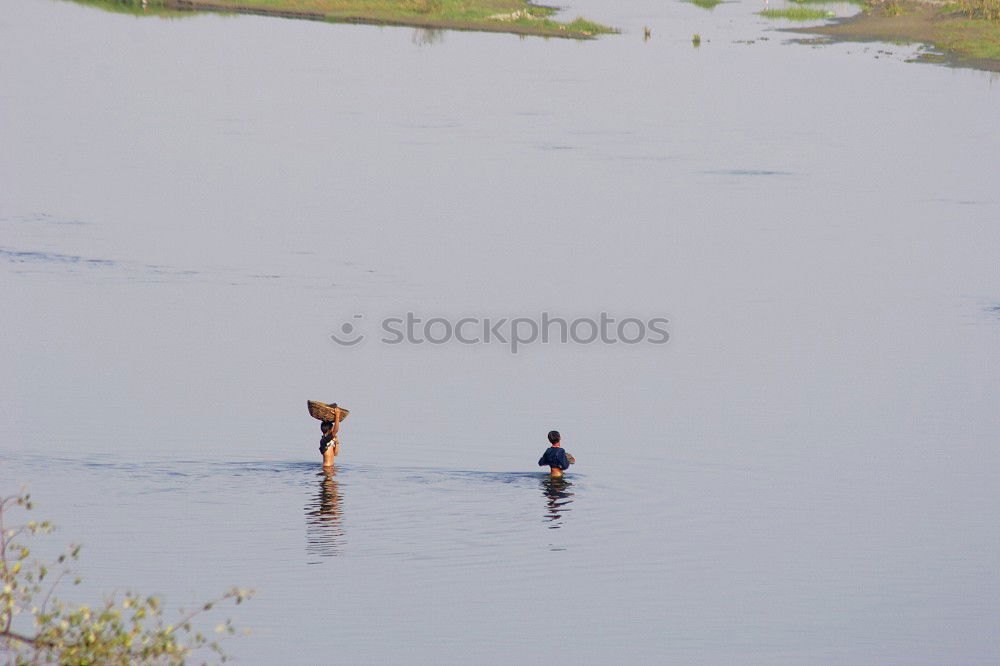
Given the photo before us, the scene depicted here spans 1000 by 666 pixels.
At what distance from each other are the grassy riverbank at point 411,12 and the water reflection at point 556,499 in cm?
5258

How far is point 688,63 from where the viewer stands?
66.3m

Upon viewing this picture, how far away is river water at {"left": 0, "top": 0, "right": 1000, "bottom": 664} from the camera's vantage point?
16656mm

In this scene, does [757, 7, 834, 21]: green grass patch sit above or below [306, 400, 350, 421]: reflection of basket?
above

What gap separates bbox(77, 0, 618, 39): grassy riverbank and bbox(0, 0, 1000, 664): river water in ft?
54.7

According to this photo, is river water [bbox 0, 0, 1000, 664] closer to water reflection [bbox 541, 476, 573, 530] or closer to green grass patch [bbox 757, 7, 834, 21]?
water reflection [bbox 541, 476, 573, 530]

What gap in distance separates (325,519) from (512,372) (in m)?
7.55

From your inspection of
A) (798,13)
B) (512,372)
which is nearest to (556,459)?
(512,372)

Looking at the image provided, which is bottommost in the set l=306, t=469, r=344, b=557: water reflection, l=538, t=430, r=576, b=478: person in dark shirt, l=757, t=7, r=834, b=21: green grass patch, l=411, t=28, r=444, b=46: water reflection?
l=306, t=469, r=344, b=557: water reflection

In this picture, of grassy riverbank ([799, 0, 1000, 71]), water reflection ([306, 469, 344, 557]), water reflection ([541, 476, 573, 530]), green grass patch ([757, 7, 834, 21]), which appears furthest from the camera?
green grass patch ([757, 7, 834, 21])

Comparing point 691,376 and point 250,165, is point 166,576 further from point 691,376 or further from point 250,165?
point 250,165

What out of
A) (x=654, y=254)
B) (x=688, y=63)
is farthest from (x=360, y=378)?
(x=688, y=63)

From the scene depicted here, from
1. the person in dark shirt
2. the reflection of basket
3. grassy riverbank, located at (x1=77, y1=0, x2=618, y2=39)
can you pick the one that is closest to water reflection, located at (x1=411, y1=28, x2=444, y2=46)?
grassy riverbank, located at (x1=77, y1=0, x2=618, y2=39)

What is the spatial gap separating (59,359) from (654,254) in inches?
532

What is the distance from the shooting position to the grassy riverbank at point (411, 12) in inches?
2830
